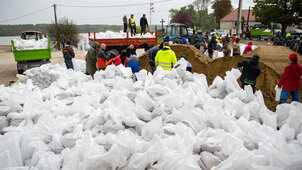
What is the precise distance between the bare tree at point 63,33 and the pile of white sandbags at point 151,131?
32384 mm

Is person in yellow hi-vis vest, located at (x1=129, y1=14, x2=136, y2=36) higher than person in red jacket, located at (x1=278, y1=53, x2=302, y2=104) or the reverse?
higher

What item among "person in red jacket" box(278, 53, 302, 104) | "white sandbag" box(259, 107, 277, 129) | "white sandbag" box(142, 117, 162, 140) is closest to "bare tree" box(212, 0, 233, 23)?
"person in red jacket" box(278, 53, 302, 104)

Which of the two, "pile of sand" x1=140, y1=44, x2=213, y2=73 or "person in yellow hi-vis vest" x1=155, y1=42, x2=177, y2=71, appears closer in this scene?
"person in yellow hi-vis vest" x1=155, y1=42, x2=177, y2=71

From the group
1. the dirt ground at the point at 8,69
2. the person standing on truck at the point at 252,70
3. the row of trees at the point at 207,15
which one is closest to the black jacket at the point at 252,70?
the person standing on truck at the point at 252,70

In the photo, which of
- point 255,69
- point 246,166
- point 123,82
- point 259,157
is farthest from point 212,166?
point 255,69

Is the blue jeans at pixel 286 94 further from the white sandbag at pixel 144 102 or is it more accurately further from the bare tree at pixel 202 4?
the bare tree at pixel 202 4

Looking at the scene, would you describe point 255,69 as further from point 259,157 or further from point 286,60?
point 259,157

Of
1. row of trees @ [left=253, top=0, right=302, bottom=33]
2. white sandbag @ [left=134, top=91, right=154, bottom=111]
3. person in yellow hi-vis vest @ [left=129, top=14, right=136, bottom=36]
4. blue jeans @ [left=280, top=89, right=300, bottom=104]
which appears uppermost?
row of trees @ [left=253, top=0, right=302, bottom=33]

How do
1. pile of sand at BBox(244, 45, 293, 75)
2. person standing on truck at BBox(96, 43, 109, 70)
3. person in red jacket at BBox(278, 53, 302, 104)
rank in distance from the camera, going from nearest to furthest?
1. person in red jacket at BBox(278, 53, 302, 104)
2. pile of sand at BBox(244, 45, 293, 75)
3. person standing on truck at BBox(96, 43, 109, 70)

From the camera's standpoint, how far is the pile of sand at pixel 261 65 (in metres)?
5.78

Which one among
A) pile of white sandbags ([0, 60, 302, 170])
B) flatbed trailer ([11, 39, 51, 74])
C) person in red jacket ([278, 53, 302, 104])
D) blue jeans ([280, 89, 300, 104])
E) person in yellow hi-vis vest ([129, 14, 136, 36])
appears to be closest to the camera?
pile of white sandbags ([0, 60, 302, 170])

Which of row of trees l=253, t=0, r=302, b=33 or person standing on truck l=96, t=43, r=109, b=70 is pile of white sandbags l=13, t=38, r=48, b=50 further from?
row of trees l=253, t=0, r=302, b=33

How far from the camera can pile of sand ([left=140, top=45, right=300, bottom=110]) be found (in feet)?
19.0

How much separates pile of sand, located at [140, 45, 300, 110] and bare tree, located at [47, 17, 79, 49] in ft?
92.8
